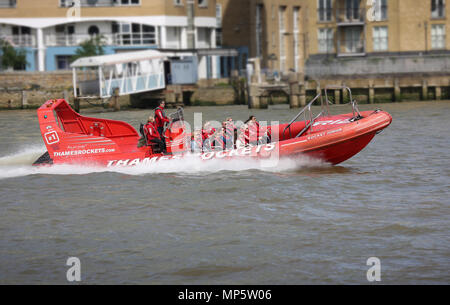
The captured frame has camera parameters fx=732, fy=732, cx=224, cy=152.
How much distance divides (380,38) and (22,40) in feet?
78.0

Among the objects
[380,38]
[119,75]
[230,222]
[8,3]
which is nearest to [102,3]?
[8,3]

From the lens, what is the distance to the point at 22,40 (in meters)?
49.1

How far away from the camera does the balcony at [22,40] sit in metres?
48.7

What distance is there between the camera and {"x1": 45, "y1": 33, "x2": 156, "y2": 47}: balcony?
48969 mm

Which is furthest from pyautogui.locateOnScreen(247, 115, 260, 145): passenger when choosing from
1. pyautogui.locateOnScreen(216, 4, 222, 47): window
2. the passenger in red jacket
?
pyautogui.locateOnScreen(216, 4, 222, 47): window

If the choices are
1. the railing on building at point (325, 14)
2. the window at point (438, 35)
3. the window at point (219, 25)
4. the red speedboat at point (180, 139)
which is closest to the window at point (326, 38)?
the railing on building at point (325, 14)

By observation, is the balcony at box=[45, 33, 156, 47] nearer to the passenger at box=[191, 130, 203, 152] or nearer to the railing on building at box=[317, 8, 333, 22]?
the railing on building at box=[317, 8, 333, 22]

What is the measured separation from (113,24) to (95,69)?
8.66 m

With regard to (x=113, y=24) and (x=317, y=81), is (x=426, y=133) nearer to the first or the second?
(x=317, y=81)

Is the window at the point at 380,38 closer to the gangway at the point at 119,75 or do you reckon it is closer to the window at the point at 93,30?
the gangway at the point at 119,75

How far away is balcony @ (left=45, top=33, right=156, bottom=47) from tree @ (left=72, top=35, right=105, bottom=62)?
1312 millimetres

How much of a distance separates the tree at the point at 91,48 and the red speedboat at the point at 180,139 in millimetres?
30065

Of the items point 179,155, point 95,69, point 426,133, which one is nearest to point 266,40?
point 95,69

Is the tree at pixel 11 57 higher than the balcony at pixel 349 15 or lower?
lower
